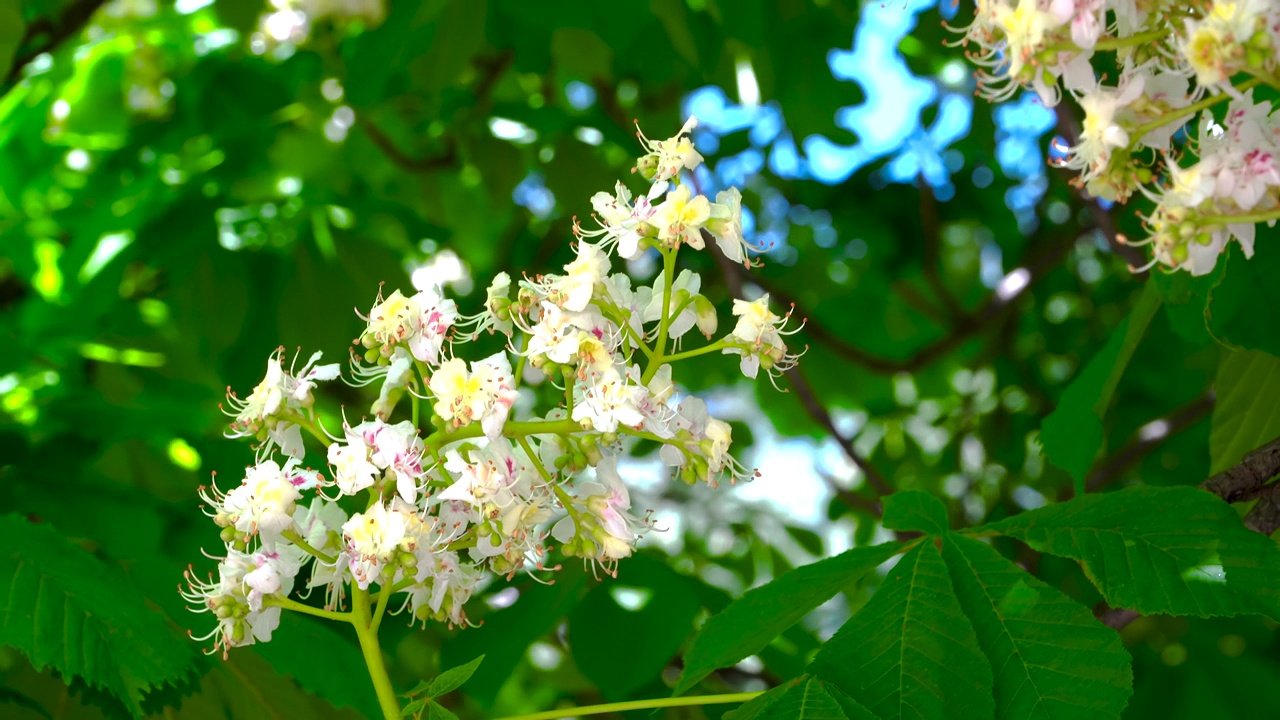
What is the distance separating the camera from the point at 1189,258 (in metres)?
0.90

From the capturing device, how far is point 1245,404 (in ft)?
4.64

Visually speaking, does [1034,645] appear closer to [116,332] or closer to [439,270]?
[439,270]

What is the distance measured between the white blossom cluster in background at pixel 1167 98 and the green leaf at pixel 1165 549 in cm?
26

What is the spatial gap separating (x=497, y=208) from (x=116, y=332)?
1015mm

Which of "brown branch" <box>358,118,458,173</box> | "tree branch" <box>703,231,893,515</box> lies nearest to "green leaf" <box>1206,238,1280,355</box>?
"tree branch" <box>703,231,893,515</box>

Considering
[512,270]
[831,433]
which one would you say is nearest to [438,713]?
[831,433]

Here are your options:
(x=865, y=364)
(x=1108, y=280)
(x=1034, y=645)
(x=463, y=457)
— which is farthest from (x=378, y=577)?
(x=1108, y=280)

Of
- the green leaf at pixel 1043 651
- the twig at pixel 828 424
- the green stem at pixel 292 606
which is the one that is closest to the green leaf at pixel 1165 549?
the green leaf at pixel 1043 651

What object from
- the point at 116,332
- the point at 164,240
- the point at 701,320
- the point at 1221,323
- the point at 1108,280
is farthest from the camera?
the point at 1108,280

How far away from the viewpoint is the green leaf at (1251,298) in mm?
1220

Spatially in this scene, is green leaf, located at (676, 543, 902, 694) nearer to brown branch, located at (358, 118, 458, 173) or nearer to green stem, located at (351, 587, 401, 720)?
green stem, located at (351, 587, 401, 720)

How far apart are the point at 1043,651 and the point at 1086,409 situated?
52 centimetres

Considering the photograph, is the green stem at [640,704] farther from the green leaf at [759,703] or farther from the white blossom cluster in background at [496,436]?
the white blossom cluster in background at [496,436]

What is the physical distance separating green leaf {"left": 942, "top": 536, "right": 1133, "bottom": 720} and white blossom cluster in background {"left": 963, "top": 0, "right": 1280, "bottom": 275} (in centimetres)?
31
